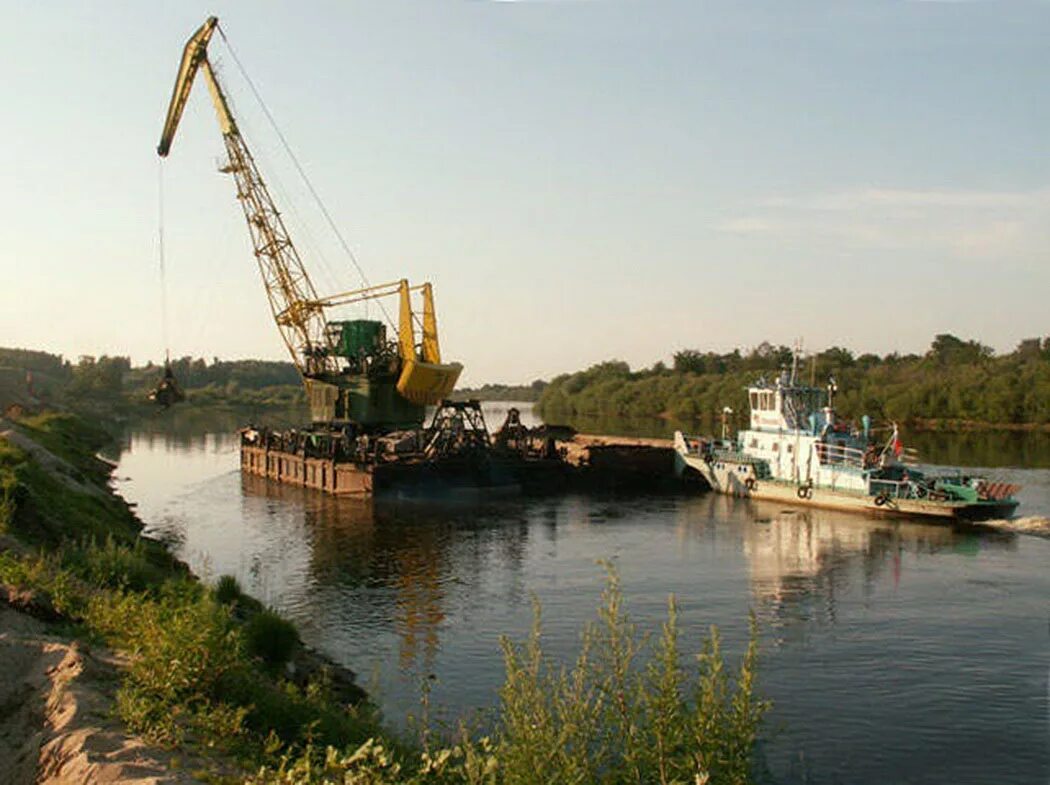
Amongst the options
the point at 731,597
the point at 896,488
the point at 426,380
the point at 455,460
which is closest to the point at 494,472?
the point at 455,460

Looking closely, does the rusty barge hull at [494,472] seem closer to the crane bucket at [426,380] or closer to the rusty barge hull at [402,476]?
the rusty barge hull at [402,476]

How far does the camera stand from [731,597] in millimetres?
28516

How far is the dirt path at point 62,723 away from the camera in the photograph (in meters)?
9.31

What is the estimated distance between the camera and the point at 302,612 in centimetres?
2686

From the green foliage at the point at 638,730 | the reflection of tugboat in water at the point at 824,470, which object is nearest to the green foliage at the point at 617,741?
the green foliage at the point at 638,730

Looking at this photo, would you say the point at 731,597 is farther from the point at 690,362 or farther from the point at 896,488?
the point at 690,362

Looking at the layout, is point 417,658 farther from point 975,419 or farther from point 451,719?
point 975,419

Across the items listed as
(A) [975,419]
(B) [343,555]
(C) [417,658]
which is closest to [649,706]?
(C) [417,658]

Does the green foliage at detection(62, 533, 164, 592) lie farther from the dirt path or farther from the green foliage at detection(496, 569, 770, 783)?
the green foliage at detection(496, 569, 770, 783)

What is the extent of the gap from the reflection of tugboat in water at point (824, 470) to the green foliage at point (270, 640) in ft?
105

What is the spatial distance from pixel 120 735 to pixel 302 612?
56.0ft

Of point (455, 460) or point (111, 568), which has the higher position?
point (455, 460)

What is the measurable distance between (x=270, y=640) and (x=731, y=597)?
615 inches

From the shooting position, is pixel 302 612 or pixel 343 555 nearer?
pixel 302 612
